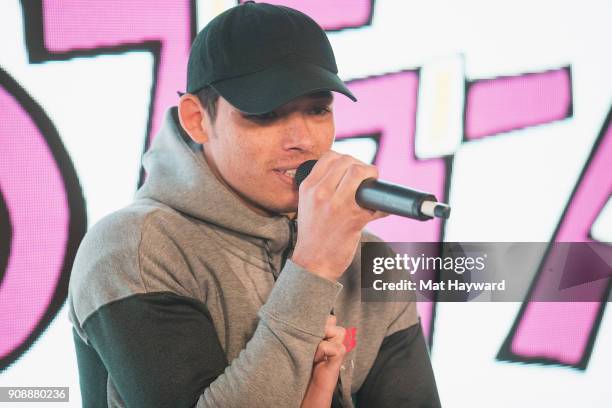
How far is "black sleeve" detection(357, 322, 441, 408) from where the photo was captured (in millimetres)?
1106

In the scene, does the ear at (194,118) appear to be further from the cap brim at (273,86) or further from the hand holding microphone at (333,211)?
the hand holding microphone at (333,211)

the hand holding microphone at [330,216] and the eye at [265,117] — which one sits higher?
the eye at [265,117]

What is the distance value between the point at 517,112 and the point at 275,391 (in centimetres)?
118

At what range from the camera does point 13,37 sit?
5.47 ft

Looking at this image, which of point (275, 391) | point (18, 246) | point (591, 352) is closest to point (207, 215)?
point (275, 391)

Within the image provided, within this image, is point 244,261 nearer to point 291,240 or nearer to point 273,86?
point 291,240

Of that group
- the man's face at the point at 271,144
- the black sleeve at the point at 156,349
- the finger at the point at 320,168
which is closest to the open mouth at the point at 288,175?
the man's face at the point at 271,144

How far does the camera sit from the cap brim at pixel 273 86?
95 cm

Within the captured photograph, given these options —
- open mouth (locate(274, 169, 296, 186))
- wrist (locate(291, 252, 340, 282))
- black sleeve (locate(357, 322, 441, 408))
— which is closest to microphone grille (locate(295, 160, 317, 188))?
open mouth (locate(274, 169, 296, 186))

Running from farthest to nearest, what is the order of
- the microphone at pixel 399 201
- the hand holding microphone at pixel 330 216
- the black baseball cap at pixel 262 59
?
the black baseball cap at pixel 262 59 → the hand holding microphone at pixel 330 216 → the microphone at pixel 399 201

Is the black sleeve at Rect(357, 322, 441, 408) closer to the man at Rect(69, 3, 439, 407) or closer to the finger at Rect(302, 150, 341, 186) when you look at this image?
the man at Rect(69, 3, 439, 407)

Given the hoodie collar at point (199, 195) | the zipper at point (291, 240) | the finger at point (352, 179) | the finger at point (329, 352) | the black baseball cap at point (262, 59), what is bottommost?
the finger at point (329, 352)

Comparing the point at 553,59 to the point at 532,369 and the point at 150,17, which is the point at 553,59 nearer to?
the point at 532,369

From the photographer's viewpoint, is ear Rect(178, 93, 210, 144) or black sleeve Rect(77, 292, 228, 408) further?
ear Rect(178, 93, 210, 144)
